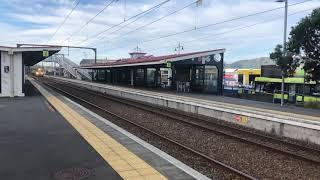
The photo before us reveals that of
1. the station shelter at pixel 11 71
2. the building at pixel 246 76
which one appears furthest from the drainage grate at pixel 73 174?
the building at pixel 246 76

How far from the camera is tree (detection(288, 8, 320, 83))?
25906 mm

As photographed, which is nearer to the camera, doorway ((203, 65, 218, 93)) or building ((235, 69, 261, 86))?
doorway ((203, 65, 218, 93))

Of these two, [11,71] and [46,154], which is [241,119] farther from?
[11,71]

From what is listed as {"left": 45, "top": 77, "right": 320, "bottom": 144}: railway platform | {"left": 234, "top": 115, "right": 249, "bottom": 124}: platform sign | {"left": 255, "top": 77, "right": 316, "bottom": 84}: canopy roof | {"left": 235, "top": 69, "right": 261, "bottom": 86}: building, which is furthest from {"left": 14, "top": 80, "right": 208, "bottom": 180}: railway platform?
{"left": 235, "top": 69, "right": 261, "bottom": 86}: building

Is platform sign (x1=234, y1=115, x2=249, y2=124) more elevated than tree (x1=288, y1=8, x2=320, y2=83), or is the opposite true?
tree (x1=288, y1=8, x2=320, y2=83)

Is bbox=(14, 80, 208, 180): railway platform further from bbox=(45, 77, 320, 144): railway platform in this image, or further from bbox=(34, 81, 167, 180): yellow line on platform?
bbox=(45, 77, 320, 144): railway platform

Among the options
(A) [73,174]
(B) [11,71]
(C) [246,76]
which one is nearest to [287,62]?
(B) [11,71]

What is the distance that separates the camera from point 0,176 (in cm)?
716

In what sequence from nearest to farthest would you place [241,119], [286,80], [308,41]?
[241,119] → [308,41] → [286,80]

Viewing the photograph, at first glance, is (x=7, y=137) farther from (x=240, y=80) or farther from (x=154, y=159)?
(x=240, y=80)

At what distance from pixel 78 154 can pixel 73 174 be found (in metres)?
1.63

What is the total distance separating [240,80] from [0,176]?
156ft

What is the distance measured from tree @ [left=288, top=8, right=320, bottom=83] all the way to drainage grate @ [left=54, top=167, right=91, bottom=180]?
21.8m

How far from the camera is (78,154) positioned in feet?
29.6
